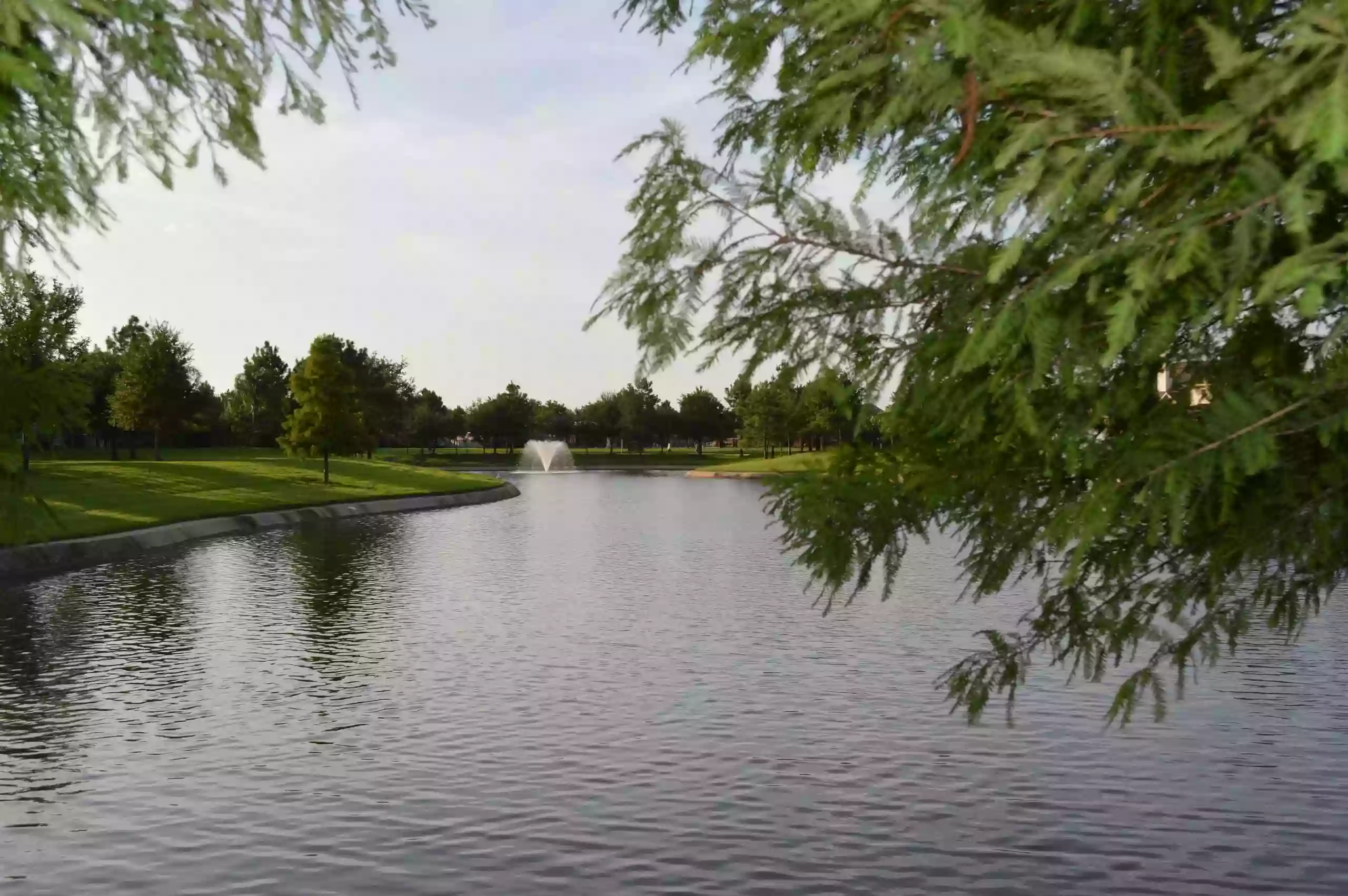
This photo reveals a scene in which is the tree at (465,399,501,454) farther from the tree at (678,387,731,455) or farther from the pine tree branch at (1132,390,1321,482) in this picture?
the pine tree branch at (1132,390,1321,482)

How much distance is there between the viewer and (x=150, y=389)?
65875 millimetres

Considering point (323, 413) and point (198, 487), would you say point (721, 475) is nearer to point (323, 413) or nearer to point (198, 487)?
point (323, 413)

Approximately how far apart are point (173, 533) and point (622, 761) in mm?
21570

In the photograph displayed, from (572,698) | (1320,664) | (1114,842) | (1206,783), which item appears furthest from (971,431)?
(1320,664)

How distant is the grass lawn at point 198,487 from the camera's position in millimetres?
29859

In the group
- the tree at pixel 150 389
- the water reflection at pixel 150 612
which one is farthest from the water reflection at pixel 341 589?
the tree at pixel 150 389

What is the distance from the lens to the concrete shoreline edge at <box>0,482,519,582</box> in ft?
68.8

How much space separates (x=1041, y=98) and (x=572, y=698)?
734cm

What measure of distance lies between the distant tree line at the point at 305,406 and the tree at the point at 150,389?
0.09 m

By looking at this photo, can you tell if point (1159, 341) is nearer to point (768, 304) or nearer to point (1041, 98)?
point (1041, 98)

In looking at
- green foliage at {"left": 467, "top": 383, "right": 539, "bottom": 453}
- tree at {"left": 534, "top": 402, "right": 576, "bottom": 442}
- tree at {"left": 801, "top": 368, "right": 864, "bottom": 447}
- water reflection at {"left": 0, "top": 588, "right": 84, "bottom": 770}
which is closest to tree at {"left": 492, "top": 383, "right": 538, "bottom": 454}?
green foliage at {"left": 467, "top": 383, "right": 539, "bottom": 453}

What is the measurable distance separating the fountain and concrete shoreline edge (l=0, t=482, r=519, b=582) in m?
46.2

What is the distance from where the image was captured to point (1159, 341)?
463 cm

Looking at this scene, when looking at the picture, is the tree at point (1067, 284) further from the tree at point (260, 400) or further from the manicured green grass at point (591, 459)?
the tree at point (260, 400)
